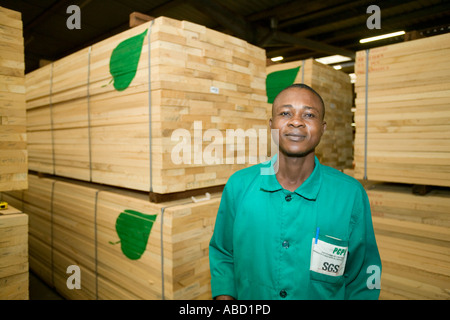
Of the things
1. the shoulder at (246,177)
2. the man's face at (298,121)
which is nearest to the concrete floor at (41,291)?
the shoulder at (246,177)

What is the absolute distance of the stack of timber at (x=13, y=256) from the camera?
2771 mm

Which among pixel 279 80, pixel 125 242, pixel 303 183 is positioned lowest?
pixel 125 242

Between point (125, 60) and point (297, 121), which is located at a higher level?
point (125, 60)

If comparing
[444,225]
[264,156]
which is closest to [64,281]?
[264,156]

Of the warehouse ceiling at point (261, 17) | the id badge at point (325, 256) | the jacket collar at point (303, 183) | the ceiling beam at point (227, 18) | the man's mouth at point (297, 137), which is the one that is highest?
the warehouse ceiling at point (261, 17)

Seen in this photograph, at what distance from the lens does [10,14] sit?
2.82 metres

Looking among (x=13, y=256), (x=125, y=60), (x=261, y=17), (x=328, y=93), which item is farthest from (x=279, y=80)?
(x=261, y=17)

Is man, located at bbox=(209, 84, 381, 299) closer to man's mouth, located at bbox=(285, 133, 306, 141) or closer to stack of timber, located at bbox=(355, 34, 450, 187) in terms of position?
man's mouth, located at bbox=(285, 133, 306, 141)

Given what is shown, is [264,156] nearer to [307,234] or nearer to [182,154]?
[182,154]

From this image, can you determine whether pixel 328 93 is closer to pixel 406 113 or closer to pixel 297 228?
pixel 406 113

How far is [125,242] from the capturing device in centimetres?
340

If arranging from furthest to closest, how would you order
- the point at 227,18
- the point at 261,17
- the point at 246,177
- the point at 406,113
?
the point at 261,17
the point at 227,18
the point at 406,113
the point at 246,177

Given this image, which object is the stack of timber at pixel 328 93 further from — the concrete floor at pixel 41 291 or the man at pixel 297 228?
the concrete floor at pixel 41 291

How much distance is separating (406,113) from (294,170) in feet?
6.82
